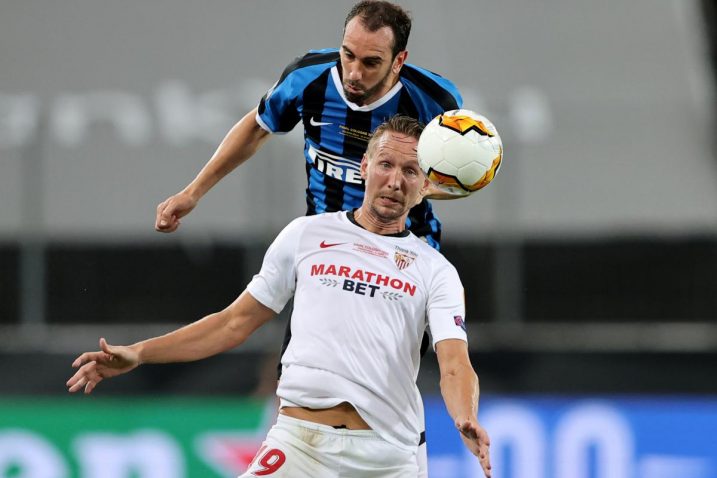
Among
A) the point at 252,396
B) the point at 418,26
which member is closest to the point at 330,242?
the point at 252,396

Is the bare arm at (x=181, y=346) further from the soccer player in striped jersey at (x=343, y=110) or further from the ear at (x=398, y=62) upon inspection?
the ear at (x=398, y=62)

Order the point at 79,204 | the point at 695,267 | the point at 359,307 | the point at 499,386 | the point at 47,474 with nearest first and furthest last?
the point at 359,307 < the point at 47,474 < the point at 499,386 < the point at 695,267 < the point at 79,204

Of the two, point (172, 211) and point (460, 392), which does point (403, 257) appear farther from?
point (172, 211)

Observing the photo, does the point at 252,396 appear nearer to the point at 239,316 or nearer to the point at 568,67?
the point at 239,316

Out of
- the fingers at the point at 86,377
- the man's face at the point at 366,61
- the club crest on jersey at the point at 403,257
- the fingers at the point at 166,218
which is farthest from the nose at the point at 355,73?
the fingers at the point at 86,377

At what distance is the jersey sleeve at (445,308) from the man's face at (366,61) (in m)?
0.86

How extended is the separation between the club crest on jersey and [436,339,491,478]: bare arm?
1.07 feet

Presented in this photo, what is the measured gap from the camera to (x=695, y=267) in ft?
35.6

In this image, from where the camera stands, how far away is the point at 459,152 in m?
5.31

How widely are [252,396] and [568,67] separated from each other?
6.00 metres

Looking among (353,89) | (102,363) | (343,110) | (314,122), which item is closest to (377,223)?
(353,89)

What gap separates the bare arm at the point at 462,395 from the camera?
14.5ft

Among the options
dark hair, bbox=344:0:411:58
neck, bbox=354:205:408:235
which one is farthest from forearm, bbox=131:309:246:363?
dark hair, bbox=344:0:411:58

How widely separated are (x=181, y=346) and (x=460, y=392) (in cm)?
110
